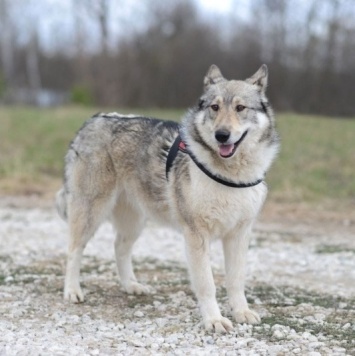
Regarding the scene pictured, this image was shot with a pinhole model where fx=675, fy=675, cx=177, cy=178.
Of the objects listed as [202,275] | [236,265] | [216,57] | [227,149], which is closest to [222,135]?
[227,149]

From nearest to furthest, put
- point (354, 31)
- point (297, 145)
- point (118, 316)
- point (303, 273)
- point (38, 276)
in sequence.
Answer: point (118, 316), point (38, 276), point (303, 273), point (297, 145), point (354, 31)

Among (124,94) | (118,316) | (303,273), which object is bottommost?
(124,94)

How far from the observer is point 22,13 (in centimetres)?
5188

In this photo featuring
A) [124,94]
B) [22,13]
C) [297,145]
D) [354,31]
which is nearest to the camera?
[297,145]

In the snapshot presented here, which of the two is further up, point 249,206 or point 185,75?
point 249,206

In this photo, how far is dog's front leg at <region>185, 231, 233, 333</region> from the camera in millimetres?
5645

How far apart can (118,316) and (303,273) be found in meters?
3.06

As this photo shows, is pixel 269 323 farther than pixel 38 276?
No

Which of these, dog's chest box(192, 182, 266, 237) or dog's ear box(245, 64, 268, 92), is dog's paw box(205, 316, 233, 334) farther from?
dog's ear box(245, 64, 268, 92)

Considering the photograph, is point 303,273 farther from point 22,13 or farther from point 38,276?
point 22,13

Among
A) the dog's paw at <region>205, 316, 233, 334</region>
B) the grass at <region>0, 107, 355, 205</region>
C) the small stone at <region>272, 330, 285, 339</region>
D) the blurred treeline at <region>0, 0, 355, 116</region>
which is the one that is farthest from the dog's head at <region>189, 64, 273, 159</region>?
the blurred treeline at <region>0, 0, 355, 116</region>

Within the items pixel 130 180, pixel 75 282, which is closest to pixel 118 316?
pixel 75 282

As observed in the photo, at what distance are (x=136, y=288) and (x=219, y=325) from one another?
1.59 m

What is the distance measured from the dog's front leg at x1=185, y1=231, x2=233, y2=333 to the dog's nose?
34.9 inches
